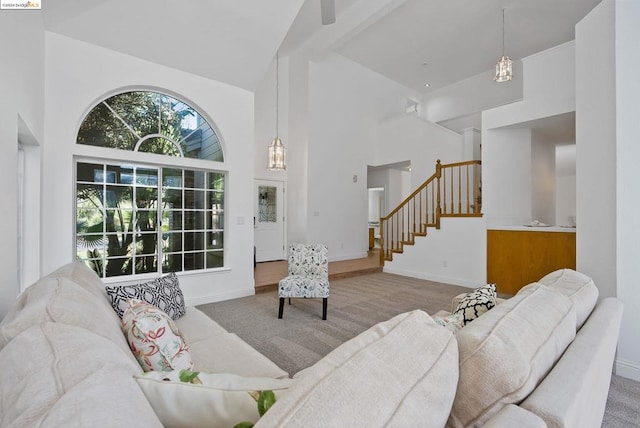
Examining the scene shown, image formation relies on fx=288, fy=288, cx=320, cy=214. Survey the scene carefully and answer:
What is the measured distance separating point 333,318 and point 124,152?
3.12 m

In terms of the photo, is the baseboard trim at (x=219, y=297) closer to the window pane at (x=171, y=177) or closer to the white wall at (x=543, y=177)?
the window pane at (x=171, y=177)

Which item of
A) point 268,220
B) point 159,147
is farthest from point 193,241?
point 268,220

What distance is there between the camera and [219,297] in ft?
13.2

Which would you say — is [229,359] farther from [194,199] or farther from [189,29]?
[189,29]

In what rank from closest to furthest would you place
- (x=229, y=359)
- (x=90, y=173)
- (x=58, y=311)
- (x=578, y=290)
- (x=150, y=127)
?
(x=58, y=311), (x=578, y=290), (x=229, y=359), (x=90, y=173), (x=150, y=127)

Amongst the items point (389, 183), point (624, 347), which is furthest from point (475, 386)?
point (389, 183)

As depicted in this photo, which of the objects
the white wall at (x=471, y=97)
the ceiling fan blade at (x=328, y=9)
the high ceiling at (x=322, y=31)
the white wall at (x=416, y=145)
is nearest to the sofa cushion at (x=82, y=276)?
the high ceiling at (x=322, y=31)

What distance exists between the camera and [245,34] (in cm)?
365

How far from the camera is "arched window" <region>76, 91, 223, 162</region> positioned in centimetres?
326

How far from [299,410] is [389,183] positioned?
8.23 m

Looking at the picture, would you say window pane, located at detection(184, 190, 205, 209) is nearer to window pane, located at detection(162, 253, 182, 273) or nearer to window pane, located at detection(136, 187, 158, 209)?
window pane, located at detection(136, 187, 158, 209)

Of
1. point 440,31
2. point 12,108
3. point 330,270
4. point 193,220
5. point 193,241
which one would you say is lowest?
point 330,270

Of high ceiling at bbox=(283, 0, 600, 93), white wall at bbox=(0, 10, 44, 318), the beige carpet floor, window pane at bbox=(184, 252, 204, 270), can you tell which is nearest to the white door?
the beige carpet floor

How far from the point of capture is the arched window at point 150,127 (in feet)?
10.7
